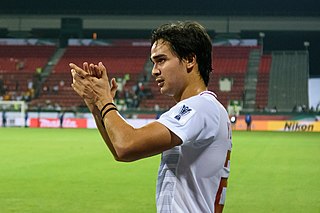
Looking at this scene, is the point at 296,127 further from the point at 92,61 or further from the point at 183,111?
the point at 183,111

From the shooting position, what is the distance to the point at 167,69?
11.4ft

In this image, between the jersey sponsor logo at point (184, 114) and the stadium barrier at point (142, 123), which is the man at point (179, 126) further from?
the stadium barrier at point (142, 123)

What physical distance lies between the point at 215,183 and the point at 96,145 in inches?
926

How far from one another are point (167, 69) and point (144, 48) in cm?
5622

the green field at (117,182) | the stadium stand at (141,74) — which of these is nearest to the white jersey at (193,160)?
the green field at (117,182)

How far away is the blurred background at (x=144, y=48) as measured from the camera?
51.2 m

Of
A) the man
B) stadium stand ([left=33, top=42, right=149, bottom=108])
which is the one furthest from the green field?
stadium stand ([left=33, top=42, right=149, bottom=108])

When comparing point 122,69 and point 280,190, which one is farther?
point 122,69

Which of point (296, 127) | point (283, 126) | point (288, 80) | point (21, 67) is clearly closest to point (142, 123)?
point (283, 126)

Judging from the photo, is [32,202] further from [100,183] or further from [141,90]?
[141,90]

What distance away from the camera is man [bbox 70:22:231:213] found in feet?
10.6

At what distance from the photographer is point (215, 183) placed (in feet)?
11.5

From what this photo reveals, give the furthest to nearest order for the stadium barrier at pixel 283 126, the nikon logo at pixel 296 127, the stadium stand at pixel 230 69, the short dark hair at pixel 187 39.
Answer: the stadium stand at pixel 230 69
the nikon logo at pixel 296 127
the stadium barrier at pixel 283 126
the short dark hair at pixel 187 39

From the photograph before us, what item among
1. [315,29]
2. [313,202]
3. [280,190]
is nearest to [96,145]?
[280,190]
